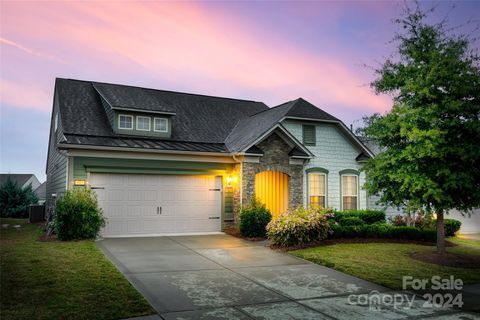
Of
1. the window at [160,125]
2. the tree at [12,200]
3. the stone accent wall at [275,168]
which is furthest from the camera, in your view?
the tree at [12,200]

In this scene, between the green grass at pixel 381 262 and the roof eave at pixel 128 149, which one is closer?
the green grass at pixel 381 262

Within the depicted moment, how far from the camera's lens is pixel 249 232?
1493 centimetres

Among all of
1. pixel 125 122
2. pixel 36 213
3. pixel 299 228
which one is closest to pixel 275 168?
pixel 299 228

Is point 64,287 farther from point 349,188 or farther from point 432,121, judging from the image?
point 349,188

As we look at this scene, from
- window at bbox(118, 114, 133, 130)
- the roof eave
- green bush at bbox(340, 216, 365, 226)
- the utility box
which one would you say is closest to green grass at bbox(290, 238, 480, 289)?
green bush at bbox(340, 216, 365, 226)

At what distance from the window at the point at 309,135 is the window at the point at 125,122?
7865 mm

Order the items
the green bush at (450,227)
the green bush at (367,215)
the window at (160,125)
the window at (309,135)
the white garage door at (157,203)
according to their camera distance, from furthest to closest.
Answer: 1. the window at (309,135)
2. the green bush at (450,227)
3. the window at (160,125)
4. the green bush at (367,215)
5. the white garage door at (157,203)

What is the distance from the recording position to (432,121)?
35.7ft

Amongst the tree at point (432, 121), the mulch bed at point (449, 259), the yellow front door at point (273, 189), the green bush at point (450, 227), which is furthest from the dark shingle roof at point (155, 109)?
the green bush at point (450, 227)

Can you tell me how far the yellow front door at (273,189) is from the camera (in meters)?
17.7

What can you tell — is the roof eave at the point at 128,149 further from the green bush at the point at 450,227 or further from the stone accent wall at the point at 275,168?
the green bush at the point at 450,227

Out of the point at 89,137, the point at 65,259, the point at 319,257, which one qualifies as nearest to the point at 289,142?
the point at 319,257

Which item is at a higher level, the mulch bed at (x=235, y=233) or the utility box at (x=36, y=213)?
the utility box at (x=36, y=213)

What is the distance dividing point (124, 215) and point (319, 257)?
7.60 m
